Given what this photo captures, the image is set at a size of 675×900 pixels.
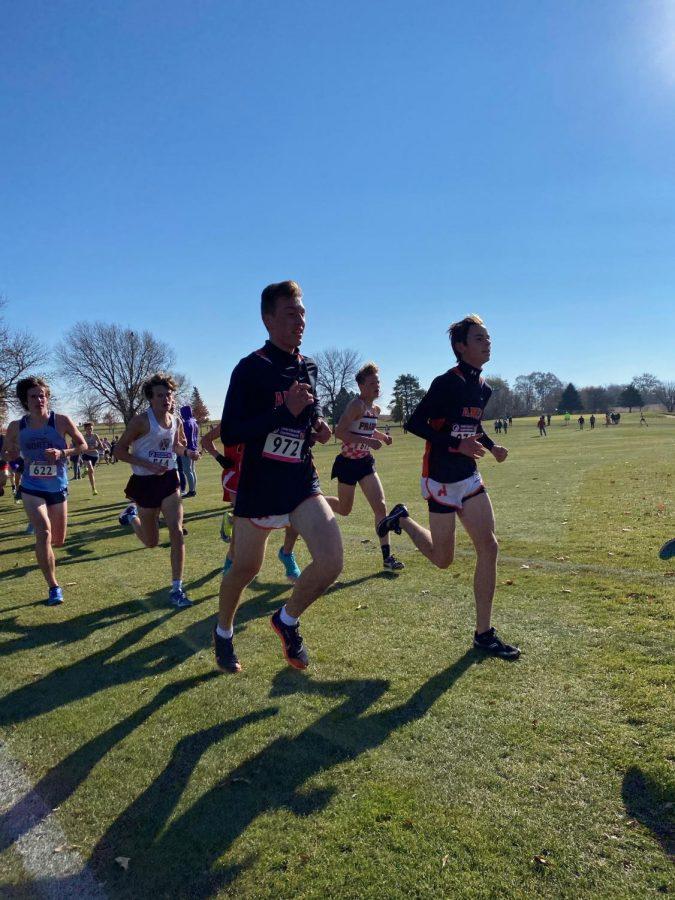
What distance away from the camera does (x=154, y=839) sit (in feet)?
7.65

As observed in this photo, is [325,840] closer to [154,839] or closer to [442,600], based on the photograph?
[154,839]

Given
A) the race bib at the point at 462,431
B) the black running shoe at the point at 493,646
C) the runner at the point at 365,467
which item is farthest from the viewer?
the runner at the point at 365,467

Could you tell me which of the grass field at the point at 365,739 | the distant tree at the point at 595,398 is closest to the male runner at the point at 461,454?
the grass field at the point at 365,739

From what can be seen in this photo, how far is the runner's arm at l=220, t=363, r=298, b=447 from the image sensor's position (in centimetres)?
324

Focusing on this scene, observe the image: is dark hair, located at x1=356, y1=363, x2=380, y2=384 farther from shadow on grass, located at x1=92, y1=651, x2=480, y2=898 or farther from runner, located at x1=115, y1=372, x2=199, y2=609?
shadow on grass, located at x1=92, y1=651, x2=480, y2=898

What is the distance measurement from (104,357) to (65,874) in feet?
213

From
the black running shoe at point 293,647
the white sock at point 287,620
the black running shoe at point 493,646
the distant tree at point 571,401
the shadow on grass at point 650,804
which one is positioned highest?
the distant tree at point 571,401

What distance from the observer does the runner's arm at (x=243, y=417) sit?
3.24m

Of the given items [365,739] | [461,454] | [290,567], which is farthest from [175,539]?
[365,739]

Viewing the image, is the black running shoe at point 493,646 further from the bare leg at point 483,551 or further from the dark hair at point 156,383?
the dark hair at point 156,383

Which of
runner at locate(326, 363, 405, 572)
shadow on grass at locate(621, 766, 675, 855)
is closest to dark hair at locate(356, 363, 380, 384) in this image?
runner at locate(326, 363, 405, 572)

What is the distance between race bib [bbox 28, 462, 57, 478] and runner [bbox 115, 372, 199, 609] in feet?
2.88

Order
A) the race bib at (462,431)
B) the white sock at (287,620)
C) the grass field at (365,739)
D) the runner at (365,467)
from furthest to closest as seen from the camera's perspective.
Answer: the runner at (365,467), the race bib at (462,431), the white sock at (287,620), the grass field at (365,739)

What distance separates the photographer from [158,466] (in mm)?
5645
